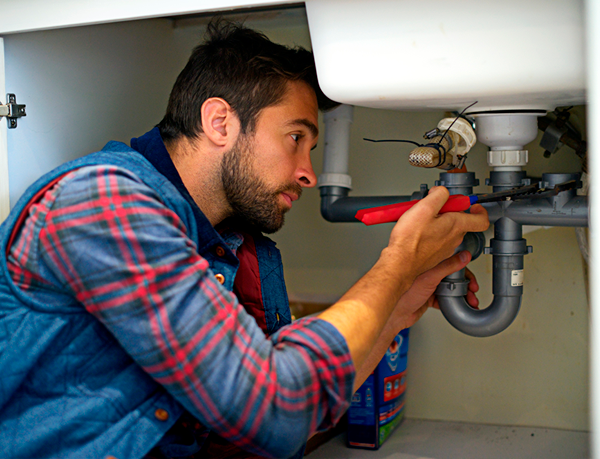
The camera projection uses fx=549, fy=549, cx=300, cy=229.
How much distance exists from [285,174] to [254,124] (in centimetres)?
9

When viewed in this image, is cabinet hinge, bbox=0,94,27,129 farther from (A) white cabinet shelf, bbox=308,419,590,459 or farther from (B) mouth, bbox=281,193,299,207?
(A) white cabinet shelf, bbox=308,419,590,459

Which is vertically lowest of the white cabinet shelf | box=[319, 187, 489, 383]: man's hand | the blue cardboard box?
the white cabinet shelf

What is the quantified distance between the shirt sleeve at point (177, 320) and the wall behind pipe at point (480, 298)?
2.36 feet

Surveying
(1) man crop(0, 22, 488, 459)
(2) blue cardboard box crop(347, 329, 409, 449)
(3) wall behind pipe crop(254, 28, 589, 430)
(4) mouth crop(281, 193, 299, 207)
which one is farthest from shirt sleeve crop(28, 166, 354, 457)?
(3) wall behind pipe crop(254, 28, 589, 430)

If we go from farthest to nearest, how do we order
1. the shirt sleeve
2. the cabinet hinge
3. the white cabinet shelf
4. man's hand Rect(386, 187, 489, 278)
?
1. the white cabinet shelf
2. the cabinet hinge
3. man's hand Rect(386, 187, 489, 278)
4. the shirt sleeve

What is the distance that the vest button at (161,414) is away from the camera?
0.60m

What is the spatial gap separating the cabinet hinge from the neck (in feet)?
0.78

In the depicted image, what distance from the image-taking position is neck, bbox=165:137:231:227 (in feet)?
2.71

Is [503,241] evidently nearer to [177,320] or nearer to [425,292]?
[425,292]

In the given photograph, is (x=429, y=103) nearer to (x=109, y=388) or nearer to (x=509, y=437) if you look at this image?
(x=109, y=388)

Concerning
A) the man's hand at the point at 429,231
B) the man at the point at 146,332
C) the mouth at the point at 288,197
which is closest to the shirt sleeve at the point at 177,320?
the man at the point at 146,332

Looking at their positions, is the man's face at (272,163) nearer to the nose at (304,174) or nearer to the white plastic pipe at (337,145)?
the nose at (304,174)

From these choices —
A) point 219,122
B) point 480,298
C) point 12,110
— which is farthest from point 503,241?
point 12,110

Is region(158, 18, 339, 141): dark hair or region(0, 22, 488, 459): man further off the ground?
region(158, 18, 339, 141): dark hair
